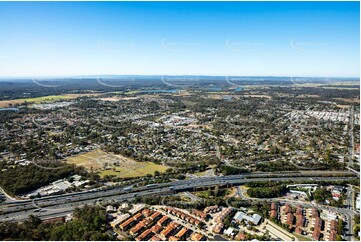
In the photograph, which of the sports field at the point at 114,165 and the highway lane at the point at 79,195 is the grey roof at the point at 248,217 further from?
the sports field at the point at 114,165

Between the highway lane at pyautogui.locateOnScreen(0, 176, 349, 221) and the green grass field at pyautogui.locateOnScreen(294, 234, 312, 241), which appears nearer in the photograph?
the green grass field at pyautogui.locateOnScreen(294, 234, 312, 241)

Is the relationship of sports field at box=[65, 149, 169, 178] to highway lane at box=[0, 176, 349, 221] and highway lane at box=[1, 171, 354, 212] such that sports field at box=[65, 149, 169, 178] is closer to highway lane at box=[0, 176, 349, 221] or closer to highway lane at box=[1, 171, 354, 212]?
highway lane at box=[1, 171, 354, 212]

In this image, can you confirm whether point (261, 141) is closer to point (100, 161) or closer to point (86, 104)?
point (100, 161)

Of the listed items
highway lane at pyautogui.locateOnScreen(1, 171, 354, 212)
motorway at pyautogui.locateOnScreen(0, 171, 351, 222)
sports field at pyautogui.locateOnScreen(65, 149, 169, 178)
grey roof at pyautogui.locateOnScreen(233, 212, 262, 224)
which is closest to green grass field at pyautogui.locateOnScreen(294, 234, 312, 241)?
grey roof at pyautogui.locateOnScreen(233, 212, 262, 224)

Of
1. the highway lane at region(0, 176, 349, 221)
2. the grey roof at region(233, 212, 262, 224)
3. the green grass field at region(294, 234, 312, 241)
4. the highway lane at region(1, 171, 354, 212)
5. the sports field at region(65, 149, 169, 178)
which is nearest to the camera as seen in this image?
the green grass field at region(294, 234, 312, 241)

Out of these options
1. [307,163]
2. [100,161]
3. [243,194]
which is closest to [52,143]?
[100,161]

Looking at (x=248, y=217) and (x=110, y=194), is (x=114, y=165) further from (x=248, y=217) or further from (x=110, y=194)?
(x=248, y=217)

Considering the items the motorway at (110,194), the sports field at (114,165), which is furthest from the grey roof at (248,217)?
the sports field at (114,165)

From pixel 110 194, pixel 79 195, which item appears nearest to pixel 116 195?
pixel 110 194

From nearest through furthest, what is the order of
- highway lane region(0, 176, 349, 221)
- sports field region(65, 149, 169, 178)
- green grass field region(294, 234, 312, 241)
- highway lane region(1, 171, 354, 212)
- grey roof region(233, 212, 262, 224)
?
green grass field region(294, 234, 312, 241) < grey roof region(233, 212, 262, 224) < highway lane region(0, 176, 349, 221) < highway lane region(1, 171, 354, 212) < sports field region(65, 149, 169, 178)
